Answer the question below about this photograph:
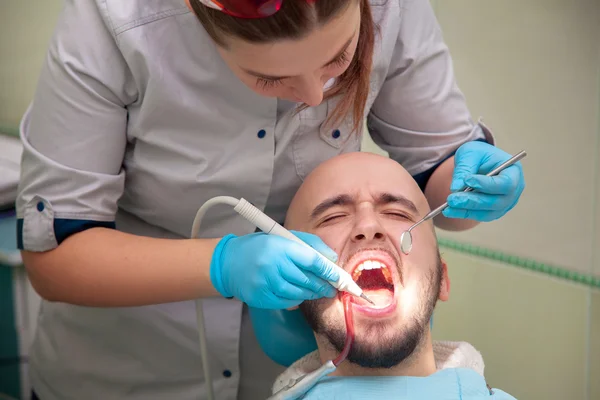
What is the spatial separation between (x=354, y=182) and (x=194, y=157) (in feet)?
1.28

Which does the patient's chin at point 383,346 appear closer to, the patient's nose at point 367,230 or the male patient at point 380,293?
the male patient at point 380,293

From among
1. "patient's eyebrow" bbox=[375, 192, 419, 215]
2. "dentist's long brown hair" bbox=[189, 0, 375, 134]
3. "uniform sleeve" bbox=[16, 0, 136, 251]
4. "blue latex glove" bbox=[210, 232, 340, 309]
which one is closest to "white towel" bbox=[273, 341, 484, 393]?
"blue latex glove" bbox=[210, 232, 340, 309]

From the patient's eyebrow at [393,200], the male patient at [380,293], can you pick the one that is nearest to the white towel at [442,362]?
the male patient at [380,293]

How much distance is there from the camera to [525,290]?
248 cm

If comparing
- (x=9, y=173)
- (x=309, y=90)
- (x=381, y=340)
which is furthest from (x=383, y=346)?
(x=9, y=173)

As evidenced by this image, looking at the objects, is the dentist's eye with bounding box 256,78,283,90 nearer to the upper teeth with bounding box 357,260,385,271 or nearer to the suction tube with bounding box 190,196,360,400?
the suction tube with bounding box 190,196,360,400

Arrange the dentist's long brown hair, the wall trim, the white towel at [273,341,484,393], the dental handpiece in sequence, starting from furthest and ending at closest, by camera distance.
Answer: the wall trim → the white towel at [273,341,484,393] → the dental handpiece → the dentist's long brown hair

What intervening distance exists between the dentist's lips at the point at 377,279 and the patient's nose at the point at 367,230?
0.11 ft

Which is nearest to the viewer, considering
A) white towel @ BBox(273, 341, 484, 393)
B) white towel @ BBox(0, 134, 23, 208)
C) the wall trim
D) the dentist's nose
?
the dentist's nose

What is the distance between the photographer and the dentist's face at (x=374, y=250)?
61.6 inches

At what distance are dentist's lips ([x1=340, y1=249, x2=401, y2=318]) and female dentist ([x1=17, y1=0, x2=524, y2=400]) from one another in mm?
123

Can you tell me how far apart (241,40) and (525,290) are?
160 cm

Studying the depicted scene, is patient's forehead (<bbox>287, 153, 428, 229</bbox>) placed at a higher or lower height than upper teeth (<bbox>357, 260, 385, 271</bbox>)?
higher

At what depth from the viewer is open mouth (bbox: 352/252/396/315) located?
61.9 inches
